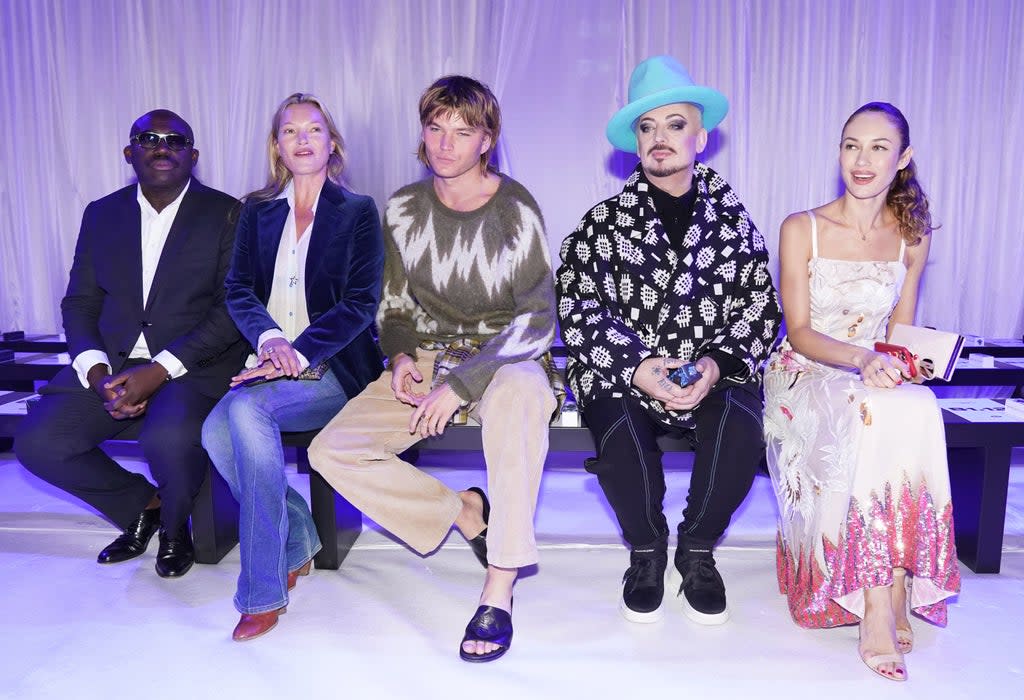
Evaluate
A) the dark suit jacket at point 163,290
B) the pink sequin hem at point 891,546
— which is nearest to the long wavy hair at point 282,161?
the dark suit jacket at point 163,290

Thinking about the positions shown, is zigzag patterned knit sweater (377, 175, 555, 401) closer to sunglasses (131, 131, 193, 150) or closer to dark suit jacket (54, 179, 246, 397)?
dark suit jacket (54, 179, 246, 397)

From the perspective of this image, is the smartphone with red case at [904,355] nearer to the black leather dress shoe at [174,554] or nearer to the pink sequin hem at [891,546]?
the pink sequin hem at [891,546]

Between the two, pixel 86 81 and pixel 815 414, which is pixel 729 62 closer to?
pixel 815 414

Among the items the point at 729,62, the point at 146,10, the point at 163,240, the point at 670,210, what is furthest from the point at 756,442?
the point at 146,10

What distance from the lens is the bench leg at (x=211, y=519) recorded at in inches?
100

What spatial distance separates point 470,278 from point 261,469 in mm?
815

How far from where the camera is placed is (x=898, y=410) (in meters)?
2.02

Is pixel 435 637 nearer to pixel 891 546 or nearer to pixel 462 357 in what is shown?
pixel 462 357

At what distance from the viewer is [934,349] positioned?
2.12m

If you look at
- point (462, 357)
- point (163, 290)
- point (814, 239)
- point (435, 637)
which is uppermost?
point (814, 239)

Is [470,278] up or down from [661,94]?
down

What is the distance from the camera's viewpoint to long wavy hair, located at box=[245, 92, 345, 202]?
102 inches

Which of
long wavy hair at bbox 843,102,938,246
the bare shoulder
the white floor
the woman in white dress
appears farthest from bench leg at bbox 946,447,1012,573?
the bare shoulder

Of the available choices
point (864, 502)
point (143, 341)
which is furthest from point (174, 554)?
point (864, 502)
